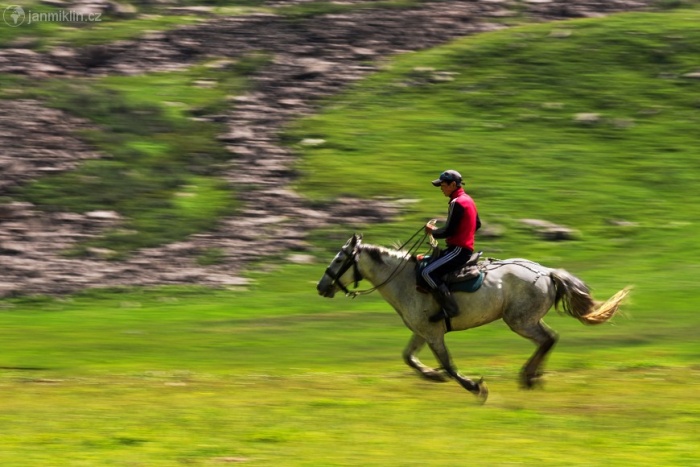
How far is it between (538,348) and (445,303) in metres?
1.55

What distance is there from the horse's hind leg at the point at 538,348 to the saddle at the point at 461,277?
97cm

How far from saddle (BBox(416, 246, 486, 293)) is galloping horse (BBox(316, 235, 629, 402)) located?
4.7 inches

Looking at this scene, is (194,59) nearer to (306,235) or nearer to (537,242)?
(306,235)

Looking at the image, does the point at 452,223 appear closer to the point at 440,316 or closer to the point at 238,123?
the point at 440,316

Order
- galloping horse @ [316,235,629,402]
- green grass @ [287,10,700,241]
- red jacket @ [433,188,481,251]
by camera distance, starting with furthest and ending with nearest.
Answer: green grass @ [287,10,700,241], galloping horse @ [316,235,629,402], red jacket @ [433,188,481,251]

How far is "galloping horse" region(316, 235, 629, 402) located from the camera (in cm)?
1744

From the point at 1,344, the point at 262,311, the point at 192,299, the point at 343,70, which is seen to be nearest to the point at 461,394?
the point at 1,344

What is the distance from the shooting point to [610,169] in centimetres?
4447

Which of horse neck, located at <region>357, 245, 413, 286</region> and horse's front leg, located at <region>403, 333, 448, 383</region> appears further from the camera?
horse neck, located at <region>357, 245, 413, 286</region>

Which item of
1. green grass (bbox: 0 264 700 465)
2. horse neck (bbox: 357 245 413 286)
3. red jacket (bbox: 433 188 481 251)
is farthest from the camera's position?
horse neck (bbox: 357 245 413 286)

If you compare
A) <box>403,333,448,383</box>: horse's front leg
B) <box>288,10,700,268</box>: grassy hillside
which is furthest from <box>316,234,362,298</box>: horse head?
<box>288,10,700,268</box>: grassy hillside

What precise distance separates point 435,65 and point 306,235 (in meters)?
17.4

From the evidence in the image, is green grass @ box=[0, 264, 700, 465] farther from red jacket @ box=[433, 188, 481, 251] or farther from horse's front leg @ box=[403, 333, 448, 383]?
red jacket @ box=[433, 188, 481, 251]

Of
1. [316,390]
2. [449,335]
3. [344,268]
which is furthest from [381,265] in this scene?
[449,335]
